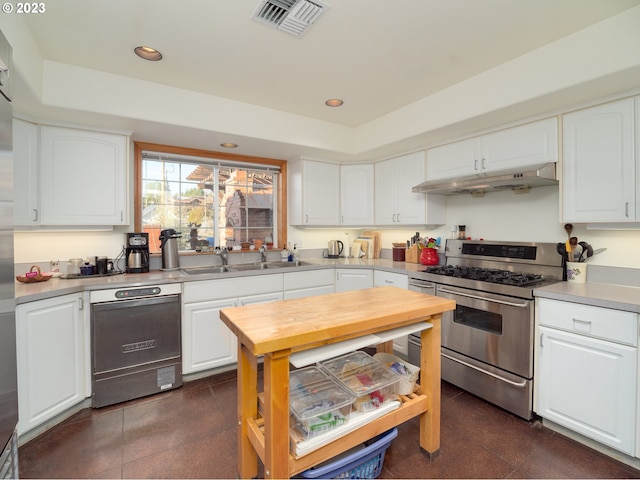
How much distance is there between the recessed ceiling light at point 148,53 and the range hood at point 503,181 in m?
2.36

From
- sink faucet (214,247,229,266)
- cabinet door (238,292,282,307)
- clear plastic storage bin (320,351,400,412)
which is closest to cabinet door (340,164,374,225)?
cabinet door (238,292,282,307)

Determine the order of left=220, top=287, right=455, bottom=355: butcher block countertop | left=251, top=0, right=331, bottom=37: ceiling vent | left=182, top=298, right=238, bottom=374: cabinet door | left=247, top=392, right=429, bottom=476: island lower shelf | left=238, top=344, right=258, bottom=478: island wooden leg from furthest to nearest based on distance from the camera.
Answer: left=182, top=298, right=238, bottom=374: cabinet door → left=251, top=0, right=331, bottom=37: ceiling vent → left=238, top=344, right=258, bottom=478: island wooden leg → left=247, top=392, right=429, bottom=476: island lower shelf → left=220, top=287, right=455, bottom=355: butcher block countertop

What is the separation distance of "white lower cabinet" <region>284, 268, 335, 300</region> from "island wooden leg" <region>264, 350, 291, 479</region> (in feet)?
5.89

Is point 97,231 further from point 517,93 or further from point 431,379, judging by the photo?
point 517,93

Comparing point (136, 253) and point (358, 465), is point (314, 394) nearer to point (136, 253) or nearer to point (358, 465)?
point (358, 465)

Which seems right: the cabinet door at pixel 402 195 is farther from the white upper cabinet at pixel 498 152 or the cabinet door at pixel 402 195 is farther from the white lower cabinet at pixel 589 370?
the white lower cabinet at pixel 589 370

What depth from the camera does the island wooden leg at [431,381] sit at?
5.55 ft

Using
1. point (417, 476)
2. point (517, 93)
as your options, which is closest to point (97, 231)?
point (417, 476)

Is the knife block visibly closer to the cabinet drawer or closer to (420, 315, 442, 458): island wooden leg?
the cabinet drawer

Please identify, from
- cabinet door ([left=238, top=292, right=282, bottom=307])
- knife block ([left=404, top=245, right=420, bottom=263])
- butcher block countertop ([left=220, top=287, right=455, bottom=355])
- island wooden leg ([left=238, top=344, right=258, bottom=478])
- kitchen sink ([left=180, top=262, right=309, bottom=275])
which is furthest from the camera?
knife block ([left=404, top=245, right=420, bottom=263])

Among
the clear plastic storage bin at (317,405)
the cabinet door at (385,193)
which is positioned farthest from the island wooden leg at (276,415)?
the cabinet door at (385,193)

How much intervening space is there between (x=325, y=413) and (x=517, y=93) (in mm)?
2343

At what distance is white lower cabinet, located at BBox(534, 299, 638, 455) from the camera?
1.66 m

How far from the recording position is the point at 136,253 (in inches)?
106
